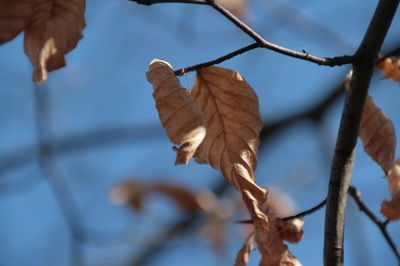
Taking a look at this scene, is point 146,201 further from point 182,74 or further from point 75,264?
point 182,74

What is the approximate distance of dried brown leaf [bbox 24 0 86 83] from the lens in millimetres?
737

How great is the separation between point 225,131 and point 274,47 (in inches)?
7.1

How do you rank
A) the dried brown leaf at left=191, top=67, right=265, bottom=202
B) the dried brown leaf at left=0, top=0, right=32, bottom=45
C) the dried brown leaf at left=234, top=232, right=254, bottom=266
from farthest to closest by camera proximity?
the dried brown leaf at left=234, top=232, right=254, bottom=266
the dried brown leaf at left=191, top=67, right=265, bottom=202
the dried brown leaf at left=0, top=0, right=32, bottom=45

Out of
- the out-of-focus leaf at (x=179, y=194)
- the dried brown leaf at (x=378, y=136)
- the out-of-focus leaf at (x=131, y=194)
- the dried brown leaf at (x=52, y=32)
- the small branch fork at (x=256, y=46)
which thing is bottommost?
the out-of-focus leaf at (x=131, y=194)

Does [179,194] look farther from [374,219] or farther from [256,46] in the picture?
[256,46]

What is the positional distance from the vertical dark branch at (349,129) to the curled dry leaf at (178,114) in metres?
0.21

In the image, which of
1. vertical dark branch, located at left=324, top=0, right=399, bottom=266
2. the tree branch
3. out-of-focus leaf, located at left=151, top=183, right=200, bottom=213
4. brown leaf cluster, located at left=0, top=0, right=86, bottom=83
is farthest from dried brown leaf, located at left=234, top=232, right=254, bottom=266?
the tree branch

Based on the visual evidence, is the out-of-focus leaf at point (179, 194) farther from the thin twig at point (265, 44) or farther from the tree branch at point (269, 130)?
the thin twig at point (265, 44)

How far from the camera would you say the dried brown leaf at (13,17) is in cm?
69

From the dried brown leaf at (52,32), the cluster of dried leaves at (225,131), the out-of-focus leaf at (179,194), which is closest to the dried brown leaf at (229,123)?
the cluster of dried leaves at (225,131)

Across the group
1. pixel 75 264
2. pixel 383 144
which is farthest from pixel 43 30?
pixel 75 264

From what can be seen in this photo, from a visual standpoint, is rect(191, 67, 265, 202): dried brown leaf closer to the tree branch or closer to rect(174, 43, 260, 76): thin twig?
rect(174, 43, 260, 76): thin twig

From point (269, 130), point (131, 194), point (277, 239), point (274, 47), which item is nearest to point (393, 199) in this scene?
point (277, 239)

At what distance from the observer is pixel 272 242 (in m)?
0.92
